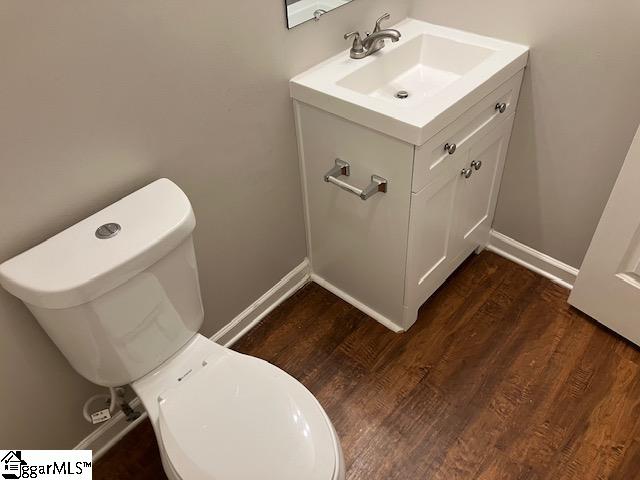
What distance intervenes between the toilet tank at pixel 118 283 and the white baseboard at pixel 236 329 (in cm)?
38

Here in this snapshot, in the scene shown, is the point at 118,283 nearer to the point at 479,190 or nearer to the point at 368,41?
the point at 368,41

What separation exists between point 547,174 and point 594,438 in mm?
836

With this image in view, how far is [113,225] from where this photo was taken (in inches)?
42.3

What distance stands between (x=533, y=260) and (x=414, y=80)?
843mm

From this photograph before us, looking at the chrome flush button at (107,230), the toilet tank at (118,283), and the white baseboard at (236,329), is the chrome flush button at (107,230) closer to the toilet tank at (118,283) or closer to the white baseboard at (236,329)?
the toilet tank at (118,283)

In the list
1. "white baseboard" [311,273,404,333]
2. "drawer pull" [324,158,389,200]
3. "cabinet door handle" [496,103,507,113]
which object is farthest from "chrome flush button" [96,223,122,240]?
"cabinet door handle" [496,103,507,113]

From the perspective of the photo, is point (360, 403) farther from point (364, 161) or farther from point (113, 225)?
point (113, 225)

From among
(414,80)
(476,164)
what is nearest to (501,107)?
(476,164)

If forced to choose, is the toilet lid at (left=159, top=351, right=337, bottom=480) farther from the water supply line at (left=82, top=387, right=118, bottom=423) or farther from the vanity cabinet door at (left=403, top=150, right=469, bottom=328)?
the vanity cabinet door at (left=403, top=150, right=469, bottom=328)

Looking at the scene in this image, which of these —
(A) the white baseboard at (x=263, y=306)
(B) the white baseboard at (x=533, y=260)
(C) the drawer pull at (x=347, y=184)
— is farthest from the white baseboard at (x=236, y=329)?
(B) the white baseboard at (x=533, y=260)

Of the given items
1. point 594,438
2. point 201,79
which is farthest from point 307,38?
point 594,438

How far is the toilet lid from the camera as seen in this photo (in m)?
1.03

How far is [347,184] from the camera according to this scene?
4.87ft

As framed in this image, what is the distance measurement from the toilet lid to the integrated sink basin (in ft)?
2.26
